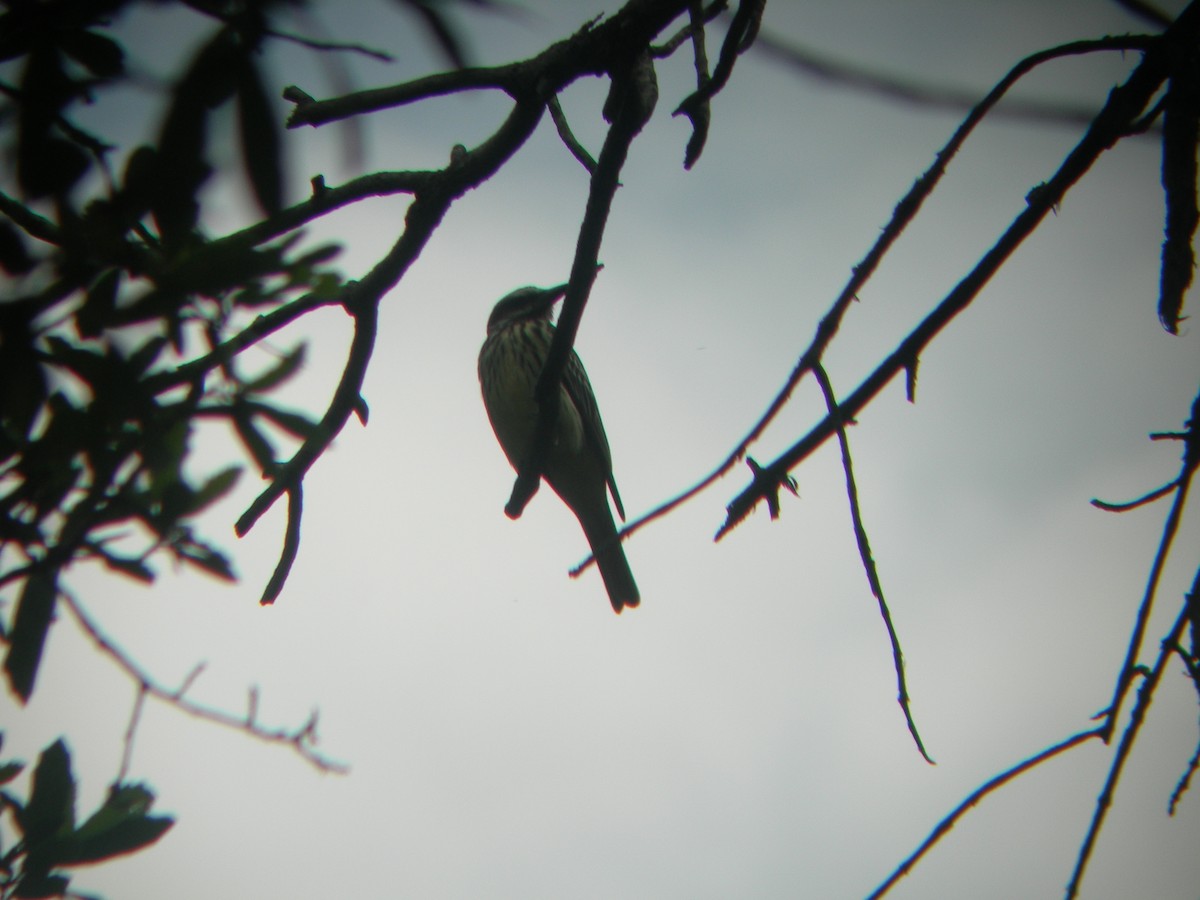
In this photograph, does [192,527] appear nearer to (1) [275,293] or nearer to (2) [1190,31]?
(1) [275,293]

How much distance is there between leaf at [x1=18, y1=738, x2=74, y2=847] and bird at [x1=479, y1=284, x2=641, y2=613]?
120 inches

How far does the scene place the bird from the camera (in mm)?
5277

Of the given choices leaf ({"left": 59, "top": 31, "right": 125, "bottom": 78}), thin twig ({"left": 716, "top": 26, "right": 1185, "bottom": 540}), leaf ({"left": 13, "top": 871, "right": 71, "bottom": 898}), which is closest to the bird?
leaf ({"left": 13, "top": 871, "right": 71, "bottom": 898})

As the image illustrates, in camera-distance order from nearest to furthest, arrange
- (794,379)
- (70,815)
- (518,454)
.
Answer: (794,379) → (70,815) → (518,454)

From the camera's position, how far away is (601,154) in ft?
6.37

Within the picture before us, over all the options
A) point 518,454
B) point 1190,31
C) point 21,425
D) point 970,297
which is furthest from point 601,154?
point 518,454

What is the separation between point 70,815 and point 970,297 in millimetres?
2484

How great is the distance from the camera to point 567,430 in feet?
17.3

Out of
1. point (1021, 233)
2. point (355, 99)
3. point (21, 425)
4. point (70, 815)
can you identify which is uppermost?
point (355, 99)

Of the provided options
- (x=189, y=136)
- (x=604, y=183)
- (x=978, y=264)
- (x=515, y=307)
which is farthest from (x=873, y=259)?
(x=515, y=307)

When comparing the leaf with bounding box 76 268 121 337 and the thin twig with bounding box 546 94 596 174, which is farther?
the thin twig with bounding box 546 94 596 174

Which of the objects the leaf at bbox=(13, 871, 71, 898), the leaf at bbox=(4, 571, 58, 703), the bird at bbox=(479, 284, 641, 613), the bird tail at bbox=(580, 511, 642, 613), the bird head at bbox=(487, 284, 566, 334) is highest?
the bird head at bbox=(487, 284, 566, 334)

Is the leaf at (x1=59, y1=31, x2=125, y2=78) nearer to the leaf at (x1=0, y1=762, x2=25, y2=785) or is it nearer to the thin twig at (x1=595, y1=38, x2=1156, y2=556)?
the thin twig at (x1=595, y1=38, x2=1156, y2=556)

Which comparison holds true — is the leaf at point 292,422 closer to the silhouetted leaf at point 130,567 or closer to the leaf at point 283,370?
the leaf at point 283,370
